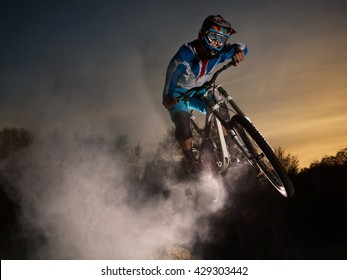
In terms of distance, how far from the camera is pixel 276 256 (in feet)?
162

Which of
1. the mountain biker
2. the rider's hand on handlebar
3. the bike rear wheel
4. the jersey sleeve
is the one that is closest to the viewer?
the bike rear wheel

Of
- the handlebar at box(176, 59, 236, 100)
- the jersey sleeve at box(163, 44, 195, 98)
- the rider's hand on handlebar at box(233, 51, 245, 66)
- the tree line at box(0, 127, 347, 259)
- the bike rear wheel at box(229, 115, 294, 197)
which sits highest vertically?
the tree line at box(0, 127, 347, 259)

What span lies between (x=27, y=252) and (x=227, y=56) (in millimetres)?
23725

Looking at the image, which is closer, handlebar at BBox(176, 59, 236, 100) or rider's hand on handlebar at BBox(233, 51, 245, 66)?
handlebar at BBox(176, 59, 236, 100)

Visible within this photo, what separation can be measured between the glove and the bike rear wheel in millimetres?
1051

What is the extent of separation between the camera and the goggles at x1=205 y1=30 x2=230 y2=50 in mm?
6117

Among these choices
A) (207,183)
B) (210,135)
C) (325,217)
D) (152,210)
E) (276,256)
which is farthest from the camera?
(325,217)

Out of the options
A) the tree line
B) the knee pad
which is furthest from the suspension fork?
the tree line

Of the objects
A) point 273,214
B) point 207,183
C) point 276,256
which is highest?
point 273,214

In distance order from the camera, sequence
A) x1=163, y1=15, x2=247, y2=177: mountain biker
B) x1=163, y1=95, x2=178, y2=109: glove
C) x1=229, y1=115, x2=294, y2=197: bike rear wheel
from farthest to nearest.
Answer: x1=163, y1=95, x2=178, y2=109: glove < x1=163, y1=15, x2=247, y2=177: mountain biker < x1=229, y1=115, x2=294, y2=197: bike rear wheel

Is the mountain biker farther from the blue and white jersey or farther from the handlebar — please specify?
the handlebar

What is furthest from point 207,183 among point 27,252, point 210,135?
point 27,252

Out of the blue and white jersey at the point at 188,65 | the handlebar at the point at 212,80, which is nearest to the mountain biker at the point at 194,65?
the blue and white jersey at the point at 188,65
